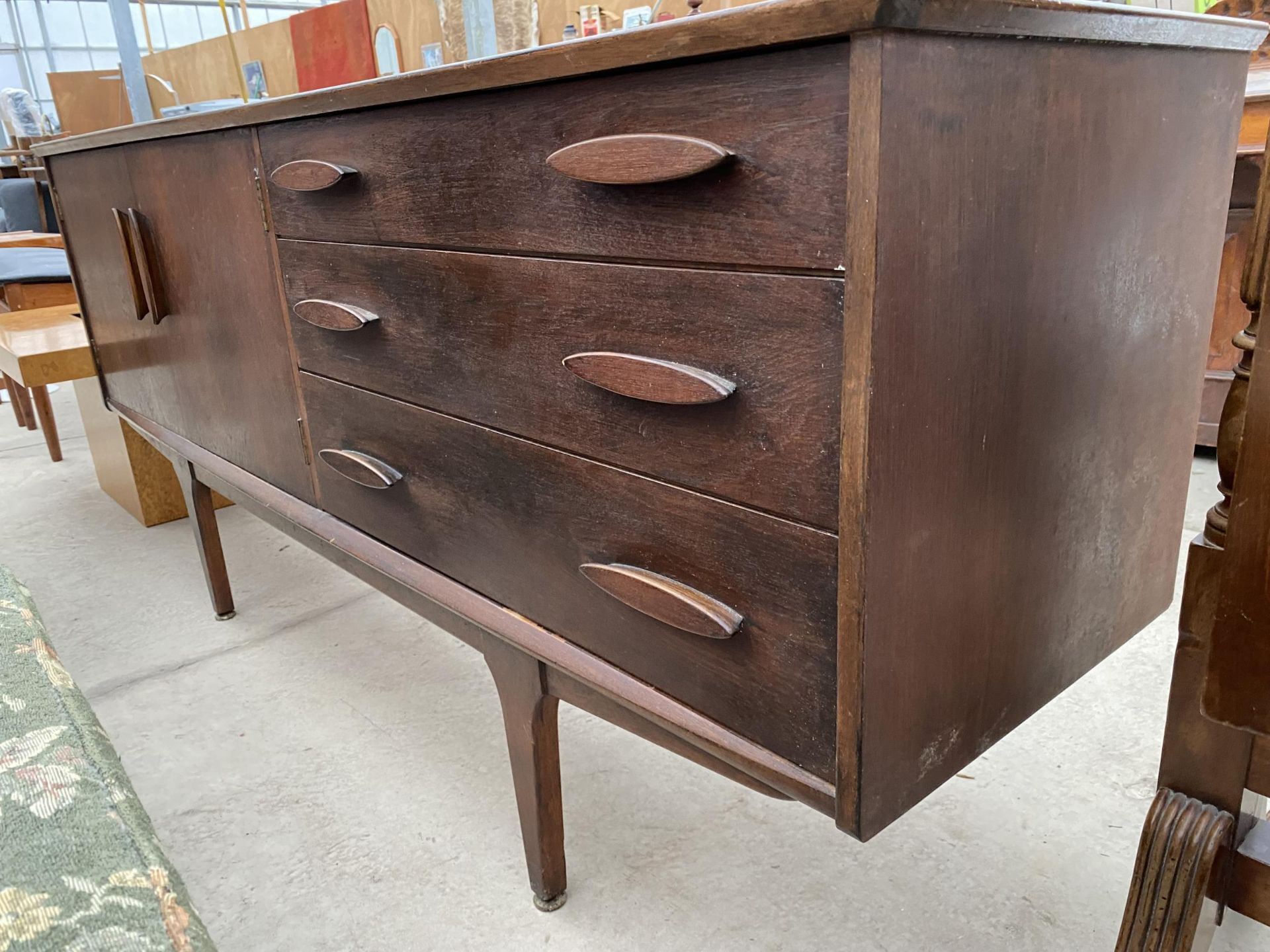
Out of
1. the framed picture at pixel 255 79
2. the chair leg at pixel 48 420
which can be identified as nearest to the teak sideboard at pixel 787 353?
the framed picture at pixel 255 79

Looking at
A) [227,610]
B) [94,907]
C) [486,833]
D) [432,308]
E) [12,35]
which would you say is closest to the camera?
[94,907]

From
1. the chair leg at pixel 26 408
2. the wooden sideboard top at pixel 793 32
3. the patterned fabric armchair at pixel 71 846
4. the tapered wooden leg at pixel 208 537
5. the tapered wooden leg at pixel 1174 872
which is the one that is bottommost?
the chair leg at pixel 26 408

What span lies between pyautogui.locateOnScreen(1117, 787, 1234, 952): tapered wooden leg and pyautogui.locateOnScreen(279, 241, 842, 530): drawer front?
0.38m

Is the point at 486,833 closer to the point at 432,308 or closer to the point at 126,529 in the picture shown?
the point at 432,308

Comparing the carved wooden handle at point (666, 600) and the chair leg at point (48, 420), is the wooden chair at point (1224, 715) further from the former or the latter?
the chair leg at point (48, 420)

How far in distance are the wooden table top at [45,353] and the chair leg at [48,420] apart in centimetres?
55

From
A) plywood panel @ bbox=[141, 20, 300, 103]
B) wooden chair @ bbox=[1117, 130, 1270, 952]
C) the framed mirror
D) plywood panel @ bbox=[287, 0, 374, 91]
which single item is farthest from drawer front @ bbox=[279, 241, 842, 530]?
plywood panel @ bbox=[141, 20, 300, 103]

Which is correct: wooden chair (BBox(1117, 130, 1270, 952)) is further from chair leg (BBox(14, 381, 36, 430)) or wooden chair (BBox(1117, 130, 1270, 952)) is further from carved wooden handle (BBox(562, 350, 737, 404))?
chair leg (BBox(14, 381, 36, 430))

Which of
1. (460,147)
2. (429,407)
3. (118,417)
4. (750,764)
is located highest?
(460,147)

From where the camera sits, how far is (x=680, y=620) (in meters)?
0.70

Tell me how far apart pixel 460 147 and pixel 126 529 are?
1901 millimetres

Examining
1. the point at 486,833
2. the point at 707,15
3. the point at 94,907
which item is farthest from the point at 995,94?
the point at 486,833

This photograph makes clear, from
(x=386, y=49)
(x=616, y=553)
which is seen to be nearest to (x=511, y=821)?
(x=616, y=553)

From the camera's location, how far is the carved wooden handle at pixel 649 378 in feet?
2.03
